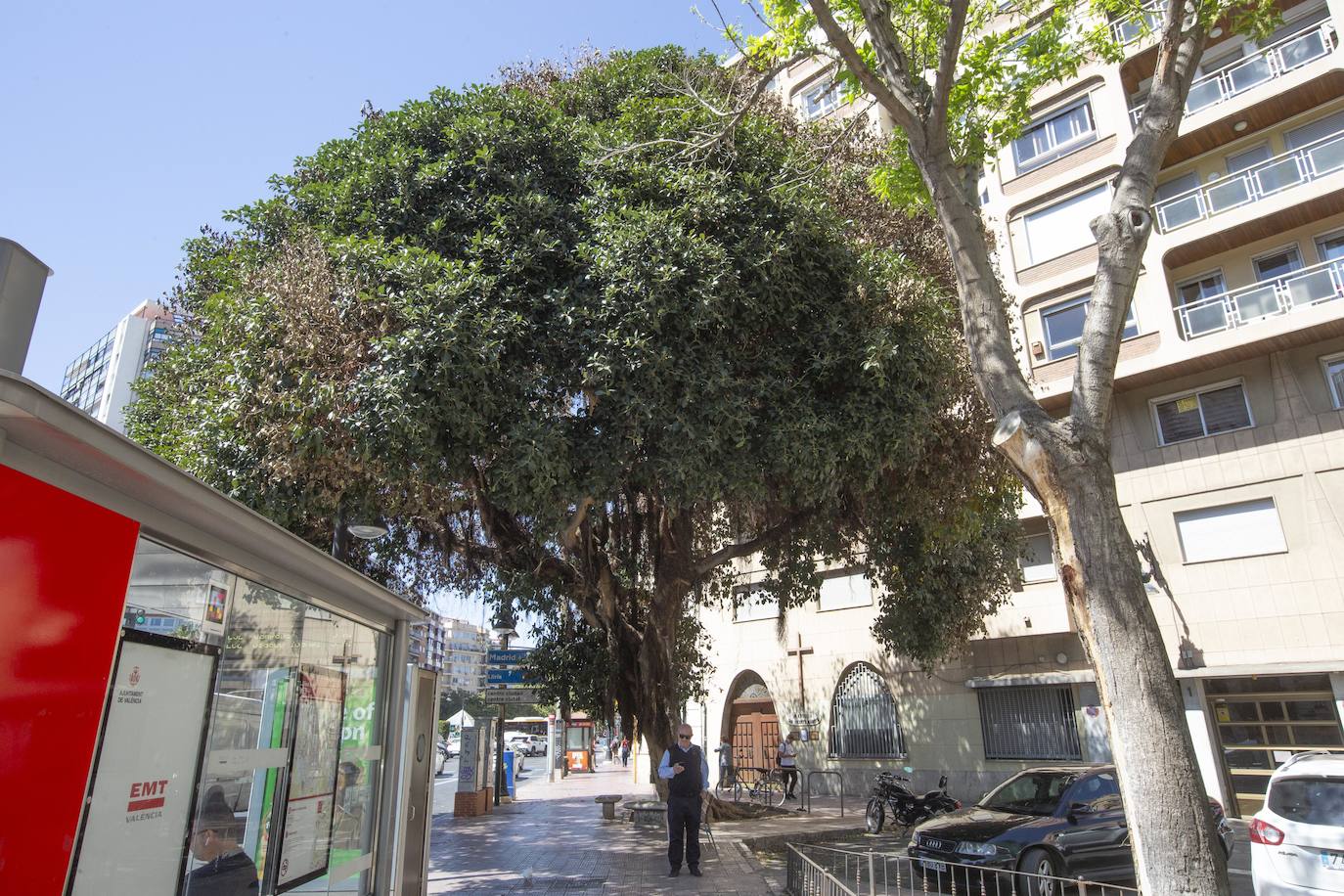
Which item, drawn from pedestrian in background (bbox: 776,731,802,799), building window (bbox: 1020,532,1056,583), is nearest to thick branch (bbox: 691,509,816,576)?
pedestrian in background (bbox: 776,731,802,799)

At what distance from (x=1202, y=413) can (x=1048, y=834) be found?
40.6 ft

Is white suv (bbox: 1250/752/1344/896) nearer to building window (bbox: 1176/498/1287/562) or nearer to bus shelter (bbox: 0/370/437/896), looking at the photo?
bus shelter (bbox: 0/370/437/896)

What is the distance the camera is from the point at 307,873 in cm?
545

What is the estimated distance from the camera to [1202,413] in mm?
17172

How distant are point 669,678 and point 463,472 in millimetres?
5985

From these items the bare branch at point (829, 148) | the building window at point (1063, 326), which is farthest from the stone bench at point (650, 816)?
the building window at point (1063, 326)

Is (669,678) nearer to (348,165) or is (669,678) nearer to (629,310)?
(629,310)

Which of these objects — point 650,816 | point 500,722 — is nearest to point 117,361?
point 500,722

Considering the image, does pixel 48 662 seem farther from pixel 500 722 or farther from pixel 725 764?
pixel 725 764

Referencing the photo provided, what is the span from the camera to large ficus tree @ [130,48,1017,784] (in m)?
9.06

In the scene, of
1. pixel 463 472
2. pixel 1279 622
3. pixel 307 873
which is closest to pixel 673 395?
pixel 463 472

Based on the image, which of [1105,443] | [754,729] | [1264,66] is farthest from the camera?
[754,729]

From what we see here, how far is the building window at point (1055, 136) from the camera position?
19.9 m

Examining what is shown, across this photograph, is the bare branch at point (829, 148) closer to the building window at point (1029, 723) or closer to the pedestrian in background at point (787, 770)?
the building window at point (1029, 723)
